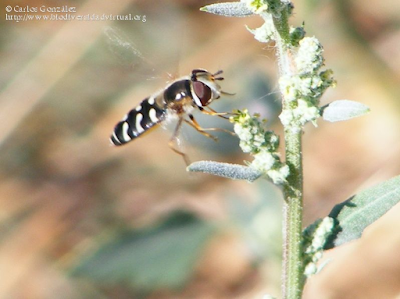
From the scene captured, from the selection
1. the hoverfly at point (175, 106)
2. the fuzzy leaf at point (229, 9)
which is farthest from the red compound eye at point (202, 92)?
the fuzzy leaf at point (229, 9)

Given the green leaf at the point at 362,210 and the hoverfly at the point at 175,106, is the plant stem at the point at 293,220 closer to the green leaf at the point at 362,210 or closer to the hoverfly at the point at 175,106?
the green leaf at the point at 362,210

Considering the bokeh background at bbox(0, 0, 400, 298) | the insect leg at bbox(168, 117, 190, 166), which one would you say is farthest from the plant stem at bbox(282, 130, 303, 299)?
the bokeh background at bbox(0, 0, 400, 298)

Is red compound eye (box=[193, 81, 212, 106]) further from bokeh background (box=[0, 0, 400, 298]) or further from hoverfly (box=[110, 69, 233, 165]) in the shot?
bokeh background (box=[0, 0, 400, 298])

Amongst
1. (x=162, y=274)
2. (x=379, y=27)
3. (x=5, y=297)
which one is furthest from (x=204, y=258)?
(x=379, y=27)

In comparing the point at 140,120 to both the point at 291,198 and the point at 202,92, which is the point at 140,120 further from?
the point at 291,198

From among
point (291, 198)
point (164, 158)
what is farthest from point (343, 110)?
point (164, 158)

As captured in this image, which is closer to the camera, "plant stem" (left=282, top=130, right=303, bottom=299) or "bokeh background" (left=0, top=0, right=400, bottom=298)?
"plant stem" (left=282, top=130, right=303, bottom=299)

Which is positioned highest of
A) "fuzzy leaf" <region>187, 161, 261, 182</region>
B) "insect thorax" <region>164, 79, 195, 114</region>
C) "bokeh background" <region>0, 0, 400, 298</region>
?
"bokeh background" <region>0, 0, 400, 298</region>
